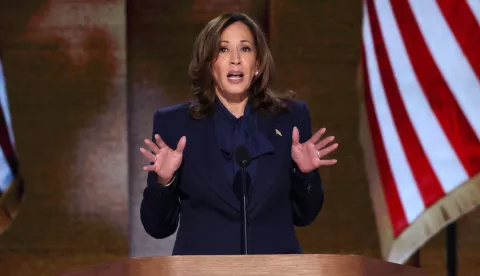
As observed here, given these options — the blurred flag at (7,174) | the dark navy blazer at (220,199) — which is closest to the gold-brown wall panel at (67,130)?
the blurred flag at (7,174)

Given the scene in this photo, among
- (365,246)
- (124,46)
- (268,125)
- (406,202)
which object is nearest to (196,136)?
(268,125)

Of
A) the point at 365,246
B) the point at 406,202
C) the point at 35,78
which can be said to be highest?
the point at 35,78

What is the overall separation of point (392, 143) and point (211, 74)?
0.98 m

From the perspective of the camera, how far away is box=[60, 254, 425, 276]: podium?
1123 millimetres

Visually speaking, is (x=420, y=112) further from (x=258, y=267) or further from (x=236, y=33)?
(x=258, y=267)

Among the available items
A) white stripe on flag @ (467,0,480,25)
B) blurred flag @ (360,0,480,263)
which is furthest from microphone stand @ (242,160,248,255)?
white stripe on flag @ (467,0,480,25)

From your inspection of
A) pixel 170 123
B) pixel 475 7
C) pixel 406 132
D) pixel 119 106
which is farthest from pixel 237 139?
pixel 119 106

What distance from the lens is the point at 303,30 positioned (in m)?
3.27

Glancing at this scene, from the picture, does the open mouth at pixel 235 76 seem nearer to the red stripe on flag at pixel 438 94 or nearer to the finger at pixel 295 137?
the finger at pixel 295 137

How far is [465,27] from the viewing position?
7.80 feet

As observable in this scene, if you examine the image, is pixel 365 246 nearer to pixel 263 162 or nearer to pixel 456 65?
pixel 456 65

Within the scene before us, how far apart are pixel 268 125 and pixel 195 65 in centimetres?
27

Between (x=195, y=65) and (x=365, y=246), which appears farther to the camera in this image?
(x=365, y=246)

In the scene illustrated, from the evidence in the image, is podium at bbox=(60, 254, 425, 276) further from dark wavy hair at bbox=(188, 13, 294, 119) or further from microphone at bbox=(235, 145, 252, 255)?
dark wavy hair at bbox=(188, 13, 294, 119)
